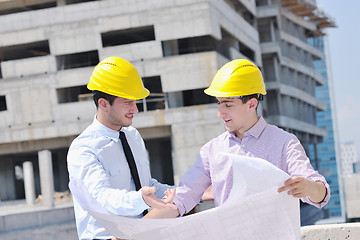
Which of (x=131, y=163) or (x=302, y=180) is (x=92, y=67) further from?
(x=302, y=180)

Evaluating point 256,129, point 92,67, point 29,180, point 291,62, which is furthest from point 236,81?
point 291,62

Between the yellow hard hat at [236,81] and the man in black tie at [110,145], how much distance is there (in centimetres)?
59

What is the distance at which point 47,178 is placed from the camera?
3058cm

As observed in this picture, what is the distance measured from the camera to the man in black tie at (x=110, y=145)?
375 cm

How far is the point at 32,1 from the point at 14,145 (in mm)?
9196

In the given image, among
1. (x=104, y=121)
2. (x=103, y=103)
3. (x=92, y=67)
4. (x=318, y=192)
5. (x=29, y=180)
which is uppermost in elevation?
(x=103, y=103)

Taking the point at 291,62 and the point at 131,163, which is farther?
the point at 291,62

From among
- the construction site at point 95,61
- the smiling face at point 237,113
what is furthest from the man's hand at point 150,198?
the construction site at point 95,61

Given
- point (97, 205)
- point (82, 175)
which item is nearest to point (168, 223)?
point (97, 205)

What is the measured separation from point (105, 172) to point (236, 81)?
Answer: 0.96m

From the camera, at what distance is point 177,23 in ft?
119

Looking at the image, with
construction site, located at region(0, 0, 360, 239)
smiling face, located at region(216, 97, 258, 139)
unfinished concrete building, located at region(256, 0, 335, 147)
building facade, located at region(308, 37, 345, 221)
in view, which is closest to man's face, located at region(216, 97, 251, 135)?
smiling face, located at region(216, 97, 258, 139)

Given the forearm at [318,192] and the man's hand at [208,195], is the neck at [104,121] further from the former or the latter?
the forearm at [318,192]

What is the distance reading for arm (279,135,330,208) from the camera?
10.3 feet
